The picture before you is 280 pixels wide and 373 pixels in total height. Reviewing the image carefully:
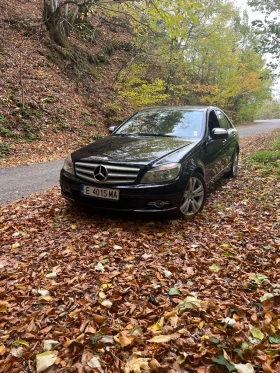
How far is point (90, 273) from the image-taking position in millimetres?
2697

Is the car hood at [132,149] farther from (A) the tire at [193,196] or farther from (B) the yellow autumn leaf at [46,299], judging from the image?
(B) the yellow autumn leaf at [46,299]

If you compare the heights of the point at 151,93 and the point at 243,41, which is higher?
the point at 243,41

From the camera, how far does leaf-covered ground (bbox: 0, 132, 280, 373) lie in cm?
180

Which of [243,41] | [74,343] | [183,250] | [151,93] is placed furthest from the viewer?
[243,41]

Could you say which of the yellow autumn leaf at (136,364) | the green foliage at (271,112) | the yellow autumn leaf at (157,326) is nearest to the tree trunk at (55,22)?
the yellow autumn leaf at (157,326)

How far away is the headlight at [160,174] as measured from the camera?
338cm

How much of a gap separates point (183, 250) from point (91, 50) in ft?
57.5

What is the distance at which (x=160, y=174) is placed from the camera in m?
3.39

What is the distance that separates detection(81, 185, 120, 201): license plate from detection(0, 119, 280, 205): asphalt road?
1.93 meters

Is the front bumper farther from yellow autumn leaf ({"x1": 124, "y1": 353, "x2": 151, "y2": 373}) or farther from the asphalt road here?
the asphalt road

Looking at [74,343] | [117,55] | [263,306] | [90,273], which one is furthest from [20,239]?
[117,55]

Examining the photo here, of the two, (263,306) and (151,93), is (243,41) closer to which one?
(151,93)


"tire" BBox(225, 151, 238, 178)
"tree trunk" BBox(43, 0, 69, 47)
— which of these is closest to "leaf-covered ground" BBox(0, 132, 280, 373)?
"tire" BBox(225, 151, 238, 178)

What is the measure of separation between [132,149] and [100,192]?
79cm
